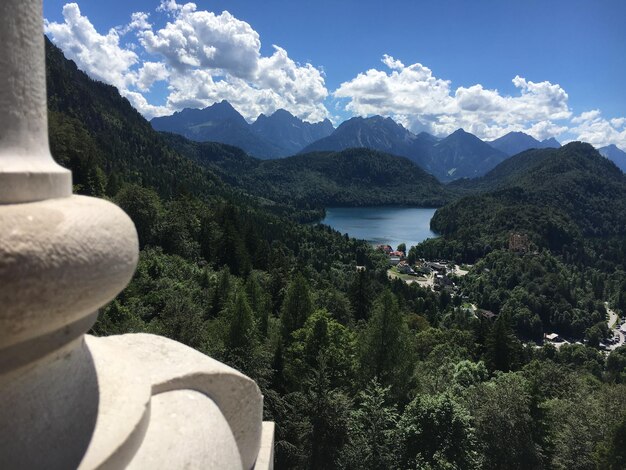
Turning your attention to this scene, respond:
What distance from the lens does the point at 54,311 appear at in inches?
103

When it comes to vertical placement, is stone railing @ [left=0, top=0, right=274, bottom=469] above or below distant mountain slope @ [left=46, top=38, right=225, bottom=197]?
below

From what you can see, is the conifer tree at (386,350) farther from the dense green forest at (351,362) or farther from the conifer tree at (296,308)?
the conifer tree at (296,308)

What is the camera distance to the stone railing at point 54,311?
8.26 feet

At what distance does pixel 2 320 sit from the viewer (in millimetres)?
2396

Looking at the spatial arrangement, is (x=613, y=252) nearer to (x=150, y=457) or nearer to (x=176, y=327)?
(x=176, y=327)

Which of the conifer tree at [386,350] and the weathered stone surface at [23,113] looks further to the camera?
the conifer tree at [386,350]

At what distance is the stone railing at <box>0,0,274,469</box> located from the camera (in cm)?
252

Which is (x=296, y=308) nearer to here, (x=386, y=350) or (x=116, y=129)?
(x=386, y=350)

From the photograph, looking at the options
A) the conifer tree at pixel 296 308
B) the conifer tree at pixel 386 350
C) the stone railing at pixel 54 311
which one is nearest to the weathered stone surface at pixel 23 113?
the stone railing at pixel 54 311

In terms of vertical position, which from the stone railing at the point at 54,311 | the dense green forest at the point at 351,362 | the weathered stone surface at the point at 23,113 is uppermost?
the weathered stone surface at the point at 23,113

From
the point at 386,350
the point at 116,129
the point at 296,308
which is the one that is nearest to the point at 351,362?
the point at 386,350

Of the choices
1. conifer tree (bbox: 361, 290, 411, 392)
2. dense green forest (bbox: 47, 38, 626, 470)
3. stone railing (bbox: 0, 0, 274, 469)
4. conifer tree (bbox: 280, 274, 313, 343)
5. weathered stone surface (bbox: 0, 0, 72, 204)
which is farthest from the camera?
conifer tree (bbox: 280, 274, 313, 343)

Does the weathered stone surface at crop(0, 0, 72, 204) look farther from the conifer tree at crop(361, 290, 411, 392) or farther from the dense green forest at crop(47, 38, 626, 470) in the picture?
the conifer tree at crop(361, 290, 411, 392)

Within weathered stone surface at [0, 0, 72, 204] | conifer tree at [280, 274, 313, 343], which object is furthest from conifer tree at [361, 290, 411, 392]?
weathered stone surface at [0, 0, 72, 204]
